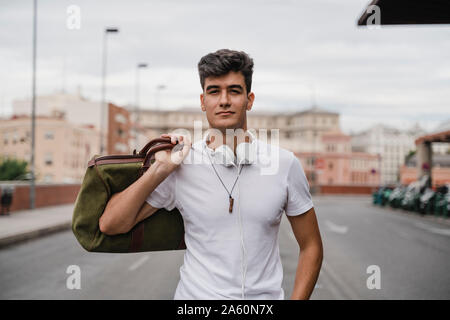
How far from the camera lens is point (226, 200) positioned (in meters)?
1.98

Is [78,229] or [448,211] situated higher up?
[78,229]

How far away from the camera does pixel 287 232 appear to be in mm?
16938

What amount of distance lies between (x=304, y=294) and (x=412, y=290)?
20.4 feet

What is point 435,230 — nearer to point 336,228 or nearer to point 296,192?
point 336,228

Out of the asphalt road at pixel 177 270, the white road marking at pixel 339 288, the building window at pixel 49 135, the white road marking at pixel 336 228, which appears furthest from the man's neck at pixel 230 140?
the building window at pixel 49 135

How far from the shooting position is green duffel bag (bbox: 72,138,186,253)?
6.62ft

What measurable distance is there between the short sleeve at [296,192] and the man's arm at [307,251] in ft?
0.14

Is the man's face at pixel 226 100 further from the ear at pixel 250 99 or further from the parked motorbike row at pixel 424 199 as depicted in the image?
the parked motorbike row at pixel 424 199

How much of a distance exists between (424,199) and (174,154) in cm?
2630

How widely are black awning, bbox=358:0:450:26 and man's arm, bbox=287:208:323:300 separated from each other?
10.8ft

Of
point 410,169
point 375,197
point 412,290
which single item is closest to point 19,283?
point 412,290

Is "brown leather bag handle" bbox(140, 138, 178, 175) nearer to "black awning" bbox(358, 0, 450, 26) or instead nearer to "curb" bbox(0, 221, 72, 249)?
"black awning" bbox(358, 0, 450, 26)

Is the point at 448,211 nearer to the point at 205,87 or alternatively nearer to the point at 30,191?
the point at 30,191

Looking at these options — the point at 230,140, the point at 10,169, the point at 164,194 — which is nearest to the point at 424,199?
the point at 230,140
